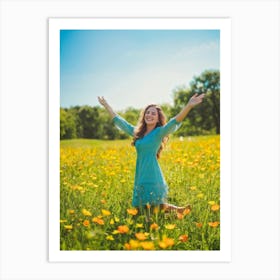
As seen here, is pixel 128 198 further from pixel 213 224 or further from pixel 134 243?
pixel 213 224

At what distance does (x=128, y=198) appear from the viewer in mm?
3025

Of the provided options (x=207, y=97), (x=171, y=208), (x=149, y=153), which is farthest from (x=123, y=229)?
(x=207, y=97)

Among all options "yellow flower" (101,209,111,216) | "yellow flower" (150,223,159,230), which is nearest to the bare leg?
"yellow flower" (150,223,159,230)

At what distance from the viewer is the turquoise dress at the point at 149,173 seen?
293cm

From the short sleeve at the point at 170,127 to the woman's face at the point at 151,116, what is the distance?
0.07 meters

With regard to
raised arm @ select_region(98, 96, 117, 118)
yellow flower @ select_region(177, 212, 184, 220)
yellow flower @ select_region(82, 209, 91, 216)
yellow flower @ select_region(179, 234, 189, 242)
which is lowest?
yellow flower @ select_region(179, 234, 189, 242)

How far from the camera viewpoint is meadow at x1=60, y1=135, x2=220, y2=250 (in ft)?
9.63

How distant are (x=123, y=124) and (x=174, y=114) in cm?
33

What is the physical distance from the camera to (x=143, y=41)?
303 centimetres

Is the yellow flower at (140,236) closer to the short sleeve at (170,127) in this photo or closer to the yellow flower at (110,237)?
the yellow flower at (110,237)

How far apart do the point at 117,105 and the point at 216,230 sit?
1003 millimetres

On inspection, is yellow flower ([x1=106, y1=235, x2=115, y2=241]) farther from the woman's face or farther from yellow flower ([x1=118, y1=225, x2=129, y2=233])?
the woman's face
